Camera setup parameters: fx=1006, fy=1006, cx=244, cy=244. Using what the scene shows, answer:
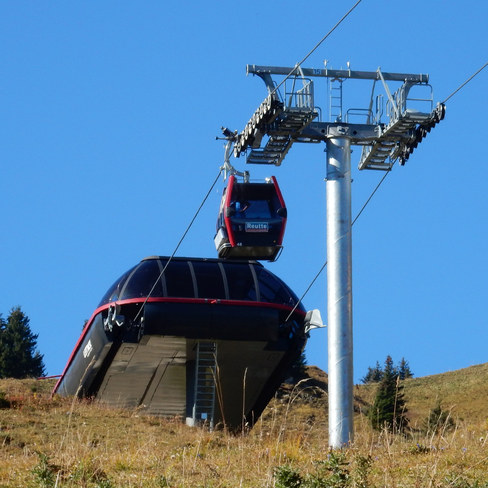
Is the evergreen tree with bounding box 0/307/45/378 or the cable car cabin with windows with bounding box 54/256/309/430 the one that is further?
the evergreen tree with bounding box 0/307/45/378

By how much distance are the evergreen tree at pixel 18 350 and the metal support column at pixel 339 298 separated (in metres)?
32.3

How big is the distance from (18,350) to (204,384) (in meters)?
28.7

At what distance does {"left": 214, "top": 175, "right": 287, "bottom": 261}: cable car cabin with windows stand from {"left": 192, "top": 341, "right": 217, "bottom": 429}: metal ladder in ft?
7.25

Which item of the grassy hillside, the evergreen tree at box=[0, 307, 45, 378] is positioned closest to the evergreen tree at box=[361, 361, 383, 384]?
the evergreen tree at box=[0, 307, 45, 378]

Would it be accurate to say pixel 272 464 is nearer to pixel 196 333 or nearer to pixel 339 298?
pixel 339 298

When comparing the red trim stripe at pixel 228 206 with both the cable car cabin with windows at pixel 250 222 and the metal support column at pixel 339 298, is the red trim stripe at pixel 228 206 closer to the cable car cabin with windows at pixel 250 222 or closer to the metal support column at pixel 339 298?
the cable car cabin with windows at pixel 250 222

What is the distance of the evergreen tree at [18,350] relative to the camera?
49.8m

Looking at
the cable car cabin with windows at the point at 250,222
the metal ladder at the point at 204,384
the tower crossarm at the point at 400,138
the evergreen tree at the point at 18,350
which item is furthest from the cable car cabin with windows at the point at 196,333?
the evergreen tree at the point at 18,350

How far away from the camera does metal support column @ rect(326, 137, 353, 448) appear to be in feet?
58.8

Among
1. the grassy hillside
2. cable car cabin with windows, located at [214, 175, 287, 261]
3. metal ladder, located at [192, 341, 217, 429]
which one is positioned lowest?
the grassy hillside

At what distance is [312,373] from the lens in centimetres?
4644

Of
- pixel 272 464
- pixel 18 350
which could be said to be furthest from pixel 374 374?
pixel 272 464

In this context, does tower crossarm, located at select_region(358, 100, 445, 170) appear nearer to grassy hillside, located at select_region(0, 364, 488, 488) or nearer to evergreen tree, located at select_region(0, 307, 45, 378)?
grassy hillside, located at select_region(0, 364, 488, 488)

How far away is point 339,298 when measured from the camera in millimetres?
18531
